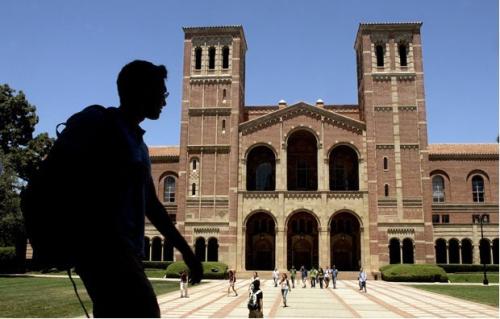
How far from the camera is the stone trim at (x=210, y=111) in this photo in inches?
2141

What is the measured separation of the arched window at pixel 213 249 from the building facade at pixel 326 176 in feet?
0.34

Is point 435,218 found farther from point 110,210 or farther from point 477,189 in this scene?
point 110,210

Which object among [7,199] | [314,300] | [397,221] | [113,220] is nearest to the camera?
[113,220]

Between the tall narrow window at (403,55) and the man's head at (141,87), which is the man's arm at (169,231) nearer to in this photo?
the man's head at (141,87)

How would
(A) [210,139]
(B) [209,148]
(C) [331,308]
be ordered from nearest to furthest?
(C) [331,308] → (B) [209,148] → (A) [210,139]

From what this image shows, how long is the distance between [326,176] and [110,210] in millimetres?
49618

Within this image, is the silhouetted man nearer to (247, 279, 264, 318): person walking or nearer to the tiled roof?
(247, 279, 264, 318): person walking

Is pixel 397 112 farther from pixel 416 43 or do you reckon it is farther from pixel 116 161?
pixel 116 161

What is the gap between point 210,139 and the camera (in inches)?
2115

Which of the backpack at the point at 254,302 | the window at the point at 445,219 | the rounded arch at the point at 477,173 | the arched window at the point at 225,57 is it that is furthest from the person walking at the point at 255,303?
the rounded arch at the point at 477,173

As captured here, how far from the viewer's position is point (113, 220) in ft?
8.27

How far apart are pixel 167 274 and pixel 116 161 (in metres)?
44.2

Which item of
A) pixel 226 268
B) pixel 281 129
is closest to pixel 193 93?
pixel 281 129

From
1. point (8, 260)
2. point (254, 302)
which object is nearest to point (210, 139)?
point (8, 260)
